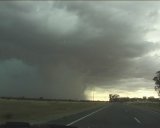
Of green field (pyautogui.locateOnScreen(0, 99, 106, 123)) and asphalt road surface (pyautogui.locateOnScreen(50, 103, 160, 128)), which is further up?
green field (pyautogui.locateOnScreen(0, 99, 106, 123))

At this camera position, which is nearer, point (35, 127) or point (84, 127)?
point (35, 127)

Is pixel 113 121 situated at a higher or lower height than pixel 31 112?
lower

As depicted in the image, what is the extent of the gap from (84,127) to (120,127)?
2.16 m

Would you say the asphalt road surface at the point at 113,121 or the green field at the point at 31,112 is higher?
the green field at the point at 31,112

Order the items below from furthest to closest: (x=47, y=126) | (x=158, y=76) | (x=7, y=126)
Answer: (x=158, y=76) < (x=47, y=126) < (x=7, y=126)

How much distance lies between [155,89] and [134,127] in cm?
11475

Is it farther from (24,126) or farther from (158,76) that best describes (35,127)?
(158,76)

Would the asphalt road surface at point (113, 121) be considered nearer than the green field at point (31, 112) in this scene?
Yes

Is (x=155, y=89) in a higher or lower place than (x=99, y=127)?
higher

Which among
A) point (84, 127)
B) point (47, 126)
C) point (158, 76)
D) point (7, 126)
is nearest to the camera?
point (7, 126)

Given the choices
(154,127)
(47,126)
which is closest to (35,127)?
(47,126)

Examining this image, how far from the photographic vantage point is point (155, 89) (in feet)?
437

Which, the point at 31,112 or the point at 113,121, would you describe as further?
the point at 31,112

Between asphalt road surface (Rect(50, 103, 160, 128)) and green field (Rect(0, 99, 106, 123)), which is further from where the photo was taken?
green field (Rect(0, 99, 106, 123))
